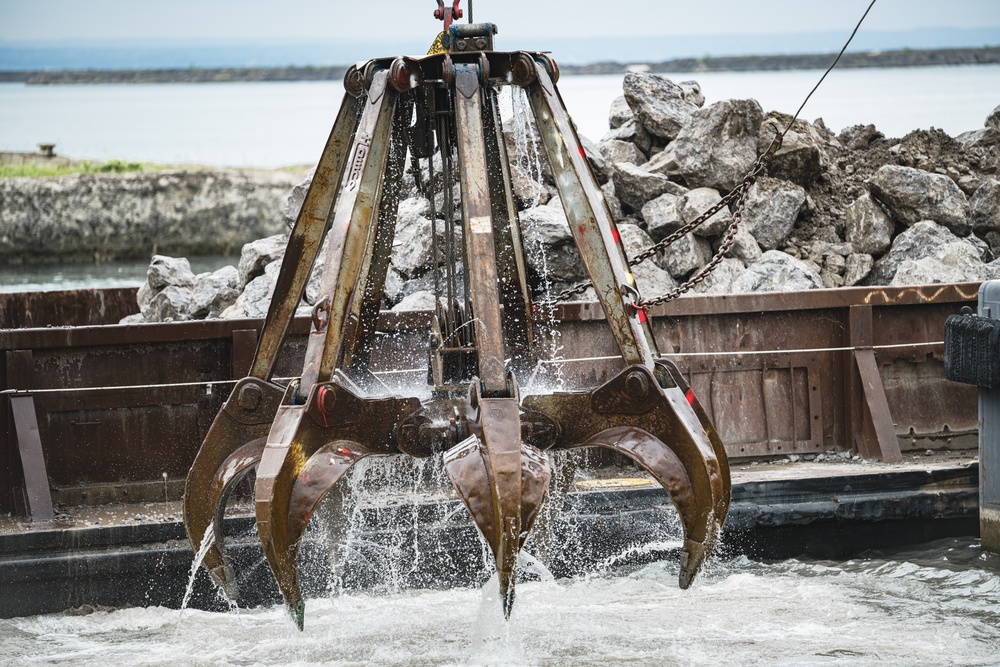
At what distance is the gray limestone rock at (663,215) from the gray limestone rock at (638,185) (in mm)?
79

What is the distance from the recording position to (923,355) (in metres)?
7.19

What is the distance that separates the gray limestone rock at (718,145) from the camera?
9.16m

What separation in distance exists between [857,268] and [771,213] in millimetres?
763

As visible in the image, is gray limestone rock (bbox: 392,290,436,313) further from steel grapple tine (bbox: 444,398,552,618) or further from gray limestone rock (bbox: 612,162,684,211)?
steel grapple tine (bbox: 444,398,552,618)

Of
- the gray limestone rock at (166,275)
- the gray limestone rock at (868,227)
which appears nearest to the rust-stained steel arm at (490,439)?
the gray limestone rock at (868,227)

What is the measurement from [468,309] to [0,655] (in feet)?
9.25

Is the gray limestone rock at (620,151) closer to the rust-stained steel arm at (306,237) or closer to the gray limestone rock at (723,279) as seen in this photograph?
the gray limestone rock at (723,279)

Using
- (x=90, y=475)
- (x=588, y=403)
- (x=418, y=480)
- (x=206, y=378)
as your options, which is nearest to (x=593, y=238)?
(x=588, y=403)

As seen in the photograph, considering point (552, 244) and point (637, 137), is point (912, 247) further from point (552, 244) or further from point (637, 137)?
point (552, 244)

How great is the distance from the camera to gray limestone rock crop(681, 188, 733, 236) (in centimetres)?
868

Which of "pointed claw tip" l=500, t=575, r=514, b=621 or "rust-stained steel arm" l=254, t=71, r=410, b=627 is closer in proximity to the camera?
"pointed claw tip" l=500, t=575, r=514, b=621

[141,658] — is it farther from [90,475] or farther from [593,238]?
[593,238]

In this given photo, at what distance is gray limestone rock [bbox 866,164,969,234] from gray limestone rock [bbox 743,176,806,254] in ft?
2.19

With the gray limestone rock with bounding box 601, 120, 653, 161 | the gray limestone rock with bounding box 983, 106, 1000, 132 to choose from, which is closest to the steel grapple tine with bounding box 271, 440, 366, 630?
the gray limestone rock with bounding box 601, 120, 653, 161
